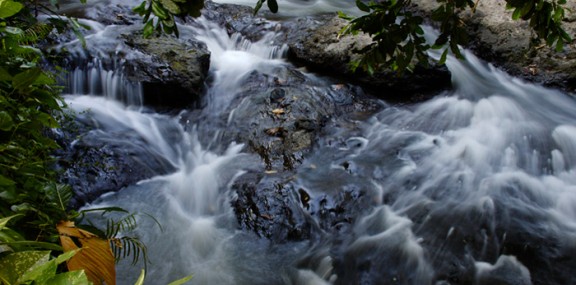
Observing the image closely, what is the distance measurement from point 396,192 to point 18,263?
4038 mm

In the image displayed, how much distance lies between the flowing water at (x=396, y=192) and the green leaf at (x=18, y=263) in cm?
267

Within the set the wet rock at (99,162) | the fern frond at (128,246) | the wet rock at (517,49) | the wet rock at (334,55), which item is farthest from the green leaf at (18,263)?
the wet rock at (517,49)

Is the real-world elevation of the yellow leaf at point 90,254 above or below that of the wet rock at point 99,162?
above

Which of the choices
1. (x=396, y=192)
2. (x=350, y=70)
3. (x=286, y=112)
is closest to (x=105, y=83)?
(x=286, y=112)

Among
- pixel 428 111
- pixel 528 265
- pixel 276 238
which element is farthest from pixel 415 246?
pixel 428 111

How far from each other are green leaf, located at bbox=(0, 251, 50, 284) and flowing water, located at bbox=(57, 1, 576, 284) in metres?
2.67

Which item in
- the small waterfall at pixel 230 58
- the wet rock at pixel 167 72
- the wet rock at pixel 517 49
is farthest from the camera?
the wet rock at pixel 517 49

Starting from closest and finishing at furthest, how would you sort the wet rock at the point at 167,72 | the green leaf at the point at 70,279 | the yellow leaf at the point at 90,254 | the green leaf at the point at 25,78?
1. the green leaf at the point at 70,279
2. the yellow leaf at the point at 90,254
3. the green leaf at the point at 25,78
4. the wet rock at the point at 167,72

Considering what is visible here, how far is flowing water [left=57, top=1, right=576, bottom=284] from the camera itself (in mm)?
3684

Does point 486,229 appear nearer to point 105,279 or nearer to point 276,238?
point 276,238

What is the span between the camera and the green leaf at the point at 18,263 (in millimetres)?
957

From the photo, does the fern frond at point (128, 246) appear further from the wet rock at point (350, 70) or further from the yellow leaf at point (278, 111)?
the wet rock at point (350, 70)

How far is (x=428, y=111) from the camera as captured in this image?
245 inches

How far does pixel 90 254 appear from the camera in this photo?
1344mm
